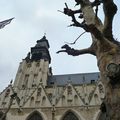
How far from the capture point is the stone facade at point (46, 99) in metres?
26.6

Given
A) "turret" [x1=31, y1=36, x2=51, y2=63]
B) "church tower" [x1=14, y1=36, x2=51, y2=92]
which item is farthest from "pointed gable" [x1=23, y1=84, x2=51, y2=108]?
"turret" [x1=31, y1=36, x2=51, y2=63]

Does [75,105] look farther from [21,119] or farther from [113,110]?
[113,110]

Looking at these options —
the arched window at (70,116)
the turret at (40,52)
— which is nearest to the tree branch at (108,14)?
the arched window at (70,116)

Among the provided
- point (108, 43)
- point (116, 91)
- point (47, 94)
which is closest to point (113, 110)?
point (116, 91)

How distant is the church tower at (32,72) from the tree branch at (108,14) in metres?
28.9

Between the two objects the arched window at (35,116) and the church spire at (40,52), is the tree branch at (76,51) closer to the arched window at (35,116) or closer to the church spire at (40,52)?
the arched window at (35,116)

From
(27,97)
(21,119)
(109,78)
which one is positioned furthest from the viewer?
(27,97)

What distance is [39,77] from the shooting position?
1348 inches

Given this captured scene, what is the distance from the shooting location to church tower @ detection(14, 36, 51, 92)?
33625mm

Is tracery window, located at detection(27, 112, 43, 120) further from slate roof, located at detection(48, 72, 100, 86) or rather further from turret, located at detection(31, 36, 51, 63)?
turret, located at detection(31, 36, 51, 63)

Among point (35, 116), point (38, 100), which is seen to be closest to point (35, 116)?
point (35, 116)

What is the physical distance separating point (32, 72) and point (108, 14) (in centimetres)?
3201

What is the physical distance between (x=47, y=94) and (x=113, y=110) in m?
27.4

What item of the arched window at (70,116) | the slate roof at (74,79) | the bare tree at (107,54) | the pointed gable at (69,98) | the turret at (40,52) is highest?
the turret at (40,52)
